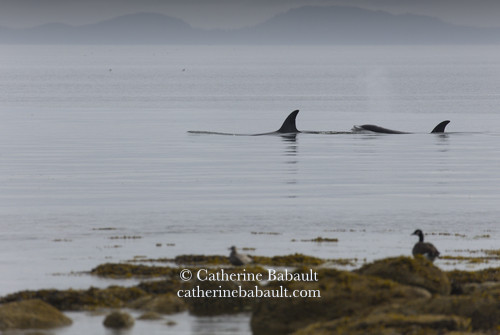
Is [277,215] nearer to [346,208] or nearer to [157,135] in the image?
[346,208]

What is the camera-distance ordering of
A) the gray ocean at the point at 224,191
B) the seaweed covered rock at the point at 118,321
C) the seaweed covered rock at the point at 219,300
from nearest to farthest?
the seaweed covered rock at the point at 118,321, the seaweed covered rock at the point at 219,300, the gray ocean at the point at 224,191

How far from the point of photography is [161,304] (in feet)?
69.0

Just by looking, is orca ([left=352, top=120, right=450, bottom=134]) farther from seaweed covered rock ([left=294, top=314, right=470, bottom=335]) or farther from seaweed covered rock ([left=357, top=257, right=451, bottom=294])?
seaweed covered rock ([left=294, top=314, right=470, bottom=335])

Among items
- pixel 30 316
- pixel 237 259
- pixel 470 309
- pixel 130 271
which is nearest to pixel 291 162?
pixel 237 259

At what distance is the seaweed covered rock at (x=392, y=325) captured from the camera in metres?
17.2

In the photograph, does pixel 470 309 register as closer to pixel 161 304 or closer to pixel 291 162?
pixel 161 304

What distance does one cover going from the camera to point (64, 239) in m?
30.9

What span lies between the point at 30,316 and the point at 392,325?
22.5 feet

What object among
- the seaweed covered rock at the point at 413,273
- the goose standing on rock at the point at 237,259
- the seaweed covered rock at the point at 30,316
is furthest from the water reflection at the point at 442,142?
the seaweed covered rock at the point at 30,316

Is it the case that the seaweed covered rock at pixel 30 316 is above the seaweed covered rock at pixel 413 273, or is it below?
below

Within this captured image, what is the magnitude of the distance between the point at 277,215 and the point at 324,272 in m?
15.8

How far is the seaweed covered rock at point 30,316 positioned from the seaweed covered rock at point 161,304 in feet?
5.52

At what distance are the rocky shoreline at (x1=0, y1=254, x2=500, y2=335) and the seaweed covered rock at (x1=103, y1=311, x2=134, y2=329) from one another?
0.02m

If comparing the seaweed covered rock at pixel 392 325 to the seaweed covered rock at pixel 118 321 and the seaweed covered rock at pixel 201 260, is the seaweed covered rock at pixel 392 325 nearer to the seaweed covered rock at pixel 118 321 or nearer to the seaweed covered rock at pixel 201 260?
the seaweed covered rock at pixel 118 321
